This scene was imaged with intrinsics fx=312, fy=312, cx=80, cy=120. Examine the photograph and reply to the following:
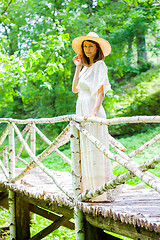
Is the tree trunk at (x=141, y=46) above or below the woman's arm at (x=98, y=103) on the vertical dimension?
above

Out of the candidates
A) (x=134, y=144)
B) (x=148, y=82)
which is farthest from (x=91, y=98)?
(x=148, y=82)

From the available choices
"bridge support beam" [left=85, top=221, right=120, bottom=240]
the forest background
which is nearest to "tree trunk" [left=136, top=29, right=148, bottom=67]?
the forest background

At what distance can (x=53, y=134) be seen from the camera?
48.2 feet

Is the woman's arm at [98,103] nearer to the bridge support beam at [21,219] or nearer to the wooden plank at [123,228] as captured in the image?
the wooden plank at [123,228]

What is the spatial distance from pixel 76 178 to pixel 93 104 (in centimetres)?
80

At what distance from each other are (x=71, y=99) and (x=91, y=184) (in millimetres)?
11264

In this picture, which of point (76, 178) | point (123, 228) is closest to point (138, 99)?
point (76, 178)

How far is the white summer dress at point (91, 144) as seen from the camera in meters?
3.12

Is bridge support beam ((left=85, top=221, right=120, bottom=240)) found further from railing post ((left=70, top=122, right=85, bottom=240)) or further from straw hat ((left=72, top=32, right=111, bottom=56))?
straw hat ((left=72, top=32, right=111, bottom=56))

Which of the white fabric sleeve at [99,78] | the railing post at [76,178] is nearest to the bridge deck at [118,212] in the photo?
the railing post at [76,178]

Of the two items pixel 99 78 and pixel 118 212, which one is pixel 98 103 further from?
pixel 118 212

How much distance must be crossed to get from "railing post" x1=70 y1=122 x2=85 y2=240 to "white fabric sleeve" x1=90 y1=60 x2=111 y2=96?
47 centimetres

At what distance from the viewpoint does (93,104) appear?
335 centimetres

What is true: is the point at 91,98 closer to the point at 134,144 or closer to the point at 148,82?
the point at 134,144
